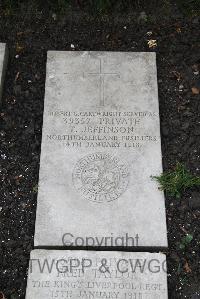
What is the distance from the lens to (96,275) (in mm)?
3006

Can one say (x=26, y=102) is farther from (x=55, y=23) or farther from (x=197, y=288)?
(x=197, y=288)

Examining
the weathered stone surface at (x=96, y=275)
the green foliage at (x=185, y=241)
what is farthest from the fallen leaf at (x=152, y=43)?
the weathered stone surface at (x=96, y=275)

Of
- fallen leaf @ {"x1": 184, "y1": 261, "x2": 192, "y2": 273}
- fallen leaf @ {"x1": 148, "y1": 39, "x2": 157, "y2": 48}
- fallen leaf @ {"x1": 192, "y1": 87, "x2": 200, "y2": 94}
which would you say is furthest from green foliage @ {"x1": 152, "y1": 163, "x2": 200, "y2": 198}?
fallen leaf @ {"x1": 148, "y1": 39, "x2": 157, "y2": 48}

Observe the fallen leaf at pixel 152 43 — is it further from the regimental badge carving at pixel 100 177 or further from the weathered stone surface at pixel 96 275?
the weathered stone surface at pixel 96 275

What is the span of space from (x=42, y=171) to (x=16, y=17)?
70.2 inches

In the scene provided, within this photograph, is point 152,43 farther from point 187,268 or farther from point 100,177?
point 187,268

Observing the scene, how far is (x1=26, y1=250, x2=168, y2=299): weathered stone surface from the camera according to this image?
294 centimetres

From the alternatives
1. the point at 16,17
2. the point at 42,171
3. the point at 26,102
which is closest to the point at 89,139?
the point at 42,171

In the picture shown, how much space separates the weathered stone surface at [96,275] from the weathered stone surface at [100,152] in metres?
0.11

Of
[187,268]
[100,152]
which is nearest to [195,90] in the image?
[100,152]

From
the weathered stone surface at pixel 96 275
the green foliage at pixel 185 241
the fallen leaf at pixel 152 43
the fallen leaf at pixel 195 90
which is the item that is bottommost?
the weathered stone surface at pixel 96 275

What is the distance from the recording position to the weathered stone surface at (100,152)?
321 cm

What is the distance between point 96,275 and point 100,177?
2.43ft

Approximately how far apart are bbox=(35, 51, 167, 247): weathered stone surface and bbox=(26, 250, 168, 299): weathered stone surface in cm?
11
